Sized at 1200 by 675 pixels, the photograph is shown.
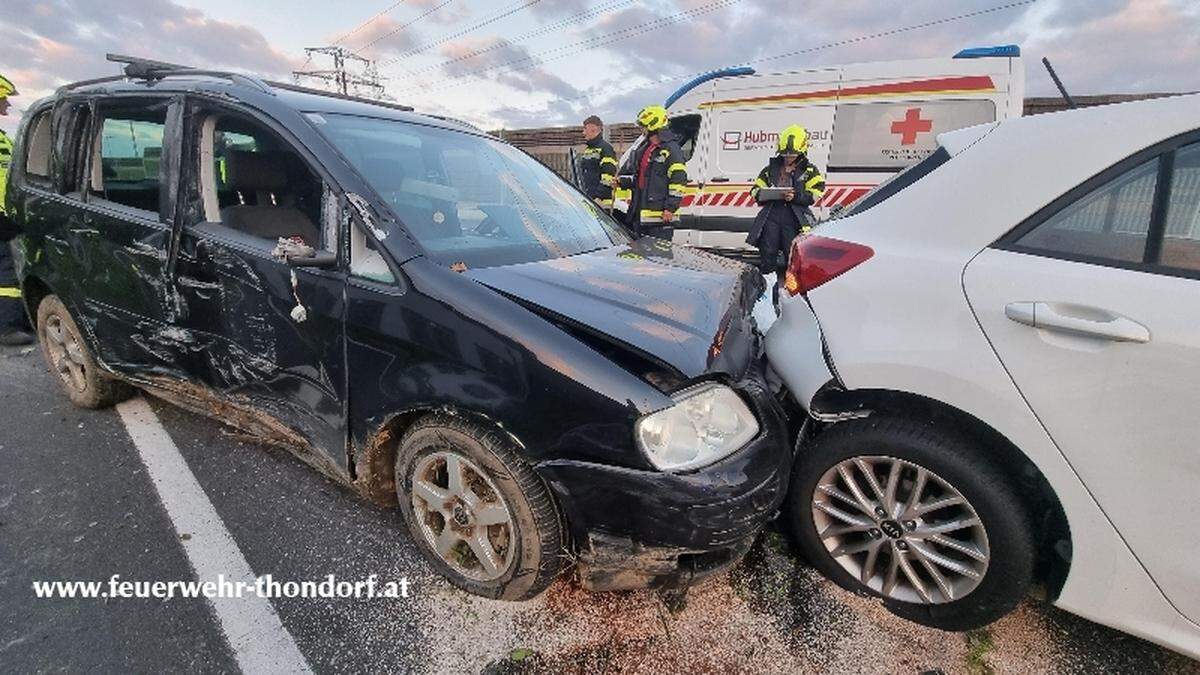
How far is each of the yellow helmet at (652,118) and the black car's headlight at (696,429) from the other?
5.24m

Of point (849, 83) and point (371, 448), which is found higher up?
point (849, 83)

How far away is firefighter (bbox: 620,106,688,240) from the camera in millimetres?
6254

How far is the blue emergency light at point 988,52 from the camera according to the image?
600 cm

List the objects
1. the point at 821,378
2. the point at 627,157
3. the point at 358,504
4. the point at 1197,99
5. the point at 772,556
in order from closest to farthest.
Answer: the point at 1197,99
the point at 821,378
the point at 772,556
the point at 358,504
the point at 627,157

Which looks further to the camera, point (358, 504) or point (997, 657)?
point (358, 504)

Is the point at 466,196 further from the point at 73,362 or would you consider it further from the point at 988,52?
the point at 988,52

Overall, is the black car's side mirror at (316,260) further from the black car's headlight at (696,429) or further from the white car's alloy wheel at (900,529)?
the white car's alloy wheel at (900,529)

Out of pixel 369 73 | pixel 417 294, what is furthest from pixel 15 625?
pixel 369 73

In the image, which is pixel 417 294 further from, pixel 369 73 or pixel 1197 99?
pixel 369 73

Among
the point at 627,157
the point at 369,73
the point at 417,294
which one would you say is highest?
the point at 369,73

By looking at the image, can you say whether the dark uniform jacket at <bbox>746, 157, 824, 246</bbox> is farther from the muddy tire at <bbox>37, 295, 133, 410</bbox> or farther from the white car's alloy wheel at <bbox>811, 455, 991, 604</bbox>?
the muddy tire at <bbox>37, 295, 133, 410</bbox>

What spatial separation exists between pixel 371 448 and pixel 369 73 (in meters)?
47.1

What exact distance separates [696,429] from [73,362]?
372 cm

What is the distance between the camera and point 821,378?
6.47 feet
